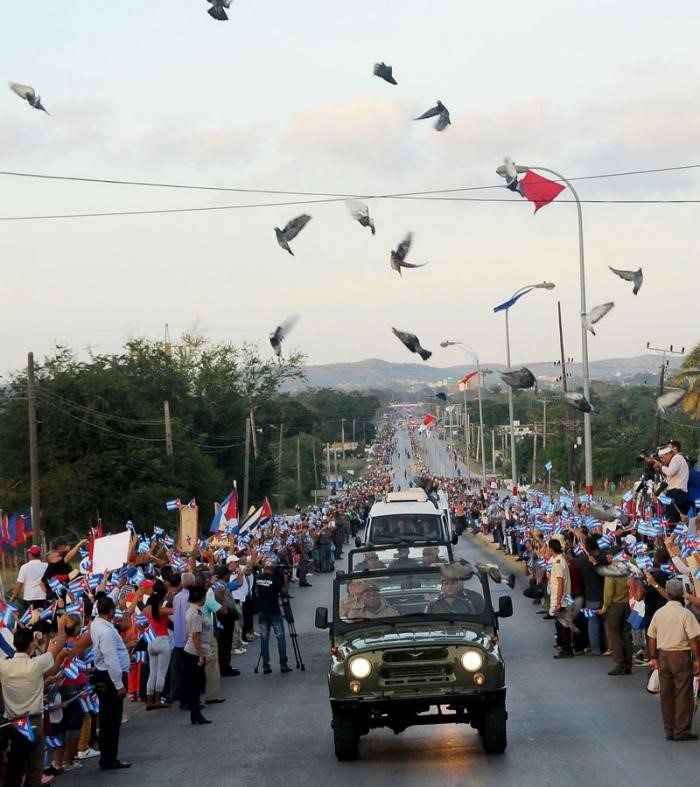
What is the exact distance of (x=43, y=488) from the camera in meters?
52.1

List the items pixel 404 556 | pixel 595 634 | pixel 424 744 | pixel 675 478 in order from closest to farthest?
pixel 424 744 < pixel 404 556 < pixel 675 478 < pixel 595 634

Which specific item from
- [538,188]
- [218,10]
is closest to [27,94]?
[218,10]

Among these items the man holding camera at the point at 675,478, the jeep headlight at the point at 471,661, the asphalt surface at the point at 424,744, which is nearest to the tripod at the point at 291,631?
the asphalt surface at the point at 424,744

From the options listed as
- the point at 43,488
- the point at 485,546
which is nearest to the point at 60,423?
the point at 43,488

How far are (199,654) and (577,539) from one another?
9.01 m

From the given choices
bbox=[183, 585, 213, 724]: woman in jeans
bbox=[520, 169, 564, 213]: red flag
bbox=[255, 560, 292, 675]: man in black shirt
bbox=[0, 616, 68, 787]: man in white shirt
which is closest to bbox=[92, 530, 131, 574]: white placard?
bbox=[183, 585, 213, 724]: woman in jeans

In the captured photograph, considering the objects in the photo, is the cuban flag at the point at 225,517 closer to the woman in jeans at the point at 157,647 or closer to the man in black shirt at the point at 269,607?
the man in black shirt at the point at 269,607

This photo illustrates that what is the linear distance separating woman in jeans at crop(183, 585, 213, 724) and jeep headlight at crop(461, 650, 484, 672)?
4.39 m

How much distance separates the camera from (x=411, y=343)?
74.5 feet

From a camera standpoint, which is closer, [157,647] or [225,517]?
[157,647]

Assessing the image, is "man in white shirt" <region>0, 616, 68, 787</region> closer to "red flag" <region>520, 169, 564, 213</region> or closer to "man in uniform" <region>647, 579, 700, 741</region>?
"man in uniform" <region>647, 579, 700, 741</region>

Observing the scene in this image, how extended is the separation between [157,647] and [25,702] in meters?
6.33

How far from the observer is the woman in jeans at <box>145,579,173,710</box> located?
56.0 feet

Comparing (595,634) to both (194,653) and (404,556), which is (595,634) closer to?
(404,556)
